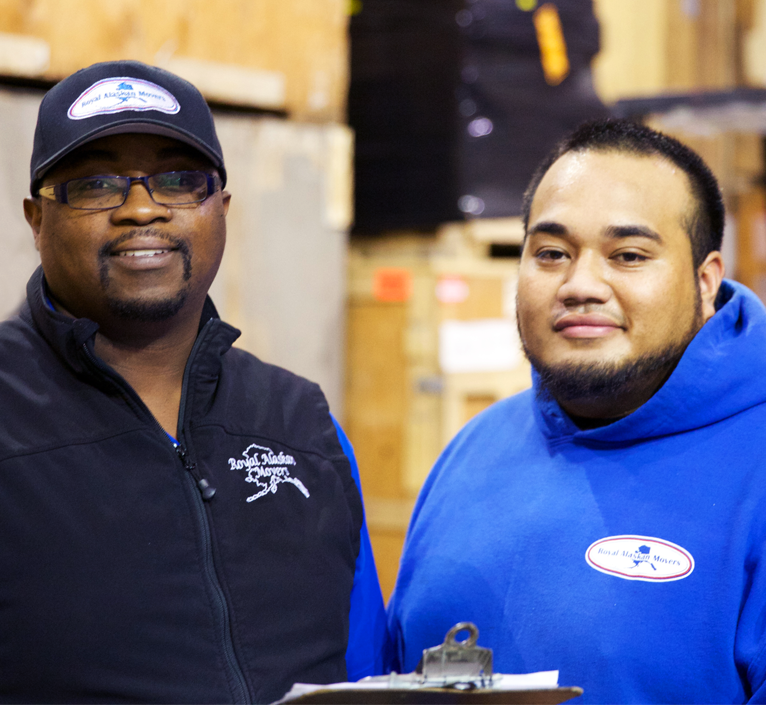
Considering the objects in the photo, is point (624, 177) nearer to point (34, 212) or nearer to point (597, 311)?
point (597, 311)

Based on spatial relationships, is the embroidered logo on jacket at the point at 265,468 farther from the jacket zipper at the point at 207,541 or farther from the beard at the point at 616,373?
the beard at the point at 616,373

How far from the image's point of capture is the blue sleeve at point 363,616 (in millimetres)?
→ 1989

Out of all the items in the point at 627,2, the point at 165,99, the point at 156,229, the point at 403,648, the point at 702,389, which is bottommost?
the point at 403,648

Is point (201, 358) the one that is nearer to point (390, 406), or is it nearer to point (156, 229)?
point (156, 229)

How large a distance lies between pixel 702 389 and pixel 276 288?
1875 millimetres

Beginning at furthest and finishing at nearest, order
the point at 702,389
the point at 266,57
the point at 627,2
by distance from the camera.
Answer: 1. the point at 627,2
2. the point at 266,57
3. the point at 702,389

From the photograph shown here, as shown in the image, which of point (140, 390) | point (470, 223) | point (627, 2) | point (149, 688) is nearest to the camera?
point (149, 688)

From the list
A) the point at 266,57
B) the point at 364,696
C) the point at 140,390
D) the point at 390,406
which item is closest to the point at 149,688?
the point at 364,696

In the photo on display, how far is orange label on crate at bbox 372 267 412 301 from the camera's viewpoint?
4602 mm

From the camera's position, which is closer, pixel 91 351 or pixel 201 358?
pixel 91 351

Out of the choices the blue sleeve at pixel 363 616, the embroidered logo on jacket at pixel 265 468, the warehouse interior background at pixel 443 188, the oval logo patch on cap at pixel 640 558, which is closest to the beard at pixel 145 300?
the embroidered logo on jacket at pixel 265 468

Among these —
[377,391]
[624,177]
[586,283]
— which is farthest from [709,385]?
[377,391]

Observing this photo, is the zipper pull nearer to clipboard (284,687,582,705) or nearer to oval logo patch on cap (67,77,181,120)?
clipboard (284,687,582,705)

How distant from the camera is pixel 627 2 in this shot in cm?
546
